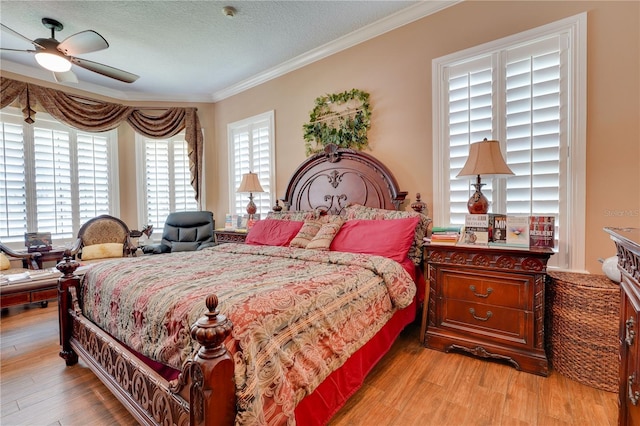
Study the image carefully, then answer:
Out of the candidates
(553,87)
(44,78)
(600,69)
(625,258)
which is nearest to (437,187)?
(553,87)

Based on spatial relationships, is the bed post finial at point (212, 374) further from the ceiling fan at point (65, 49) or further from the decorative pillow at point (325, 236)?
the ceiling fan at point (65, 49)

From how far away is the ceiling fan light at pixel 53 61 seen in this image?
8.46ft

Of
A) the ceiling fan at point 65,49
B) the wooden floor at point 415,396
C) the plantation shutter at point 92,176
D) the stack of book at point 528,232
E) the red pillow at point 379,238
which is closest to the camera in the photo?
the wooden floor at point 415,396

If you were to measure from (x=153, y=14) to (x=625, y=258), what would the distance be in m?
3.81

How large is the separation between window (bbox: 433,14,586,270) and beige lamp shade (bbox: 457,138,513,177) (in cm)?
31

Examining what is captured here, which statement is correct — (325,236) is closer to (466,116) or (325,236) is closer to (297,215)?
(297,215)

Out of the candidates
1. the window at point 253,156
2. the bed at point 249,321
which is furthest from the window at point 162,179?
the bed at point 249,321

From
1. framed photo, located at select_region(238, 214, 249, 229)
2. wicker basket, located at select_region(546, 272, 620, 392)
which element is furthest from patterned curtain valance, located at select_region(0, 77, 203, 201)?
wicker basket, located at select_region(546, 272, 620, 392)

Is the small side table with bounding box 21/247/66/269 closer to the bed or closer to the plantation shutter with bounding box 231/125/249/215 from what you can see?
the bed

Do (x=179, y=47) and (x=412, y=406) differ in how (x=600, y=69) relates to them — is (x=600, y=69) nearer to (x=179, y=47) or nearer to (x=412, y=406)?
(x=412, y=406)

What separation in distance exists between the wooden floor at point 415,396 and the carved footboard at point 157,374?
174 millimetres

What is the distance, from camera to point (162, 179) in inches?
191

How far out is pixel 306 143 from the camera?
12.1 ft

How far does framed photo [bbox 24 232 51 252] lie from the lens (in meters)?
3.62
